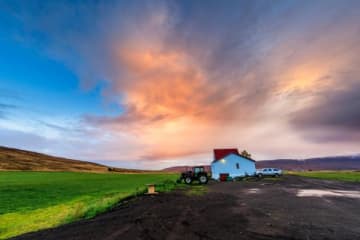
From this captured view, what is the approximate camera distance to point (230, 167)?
171 feet

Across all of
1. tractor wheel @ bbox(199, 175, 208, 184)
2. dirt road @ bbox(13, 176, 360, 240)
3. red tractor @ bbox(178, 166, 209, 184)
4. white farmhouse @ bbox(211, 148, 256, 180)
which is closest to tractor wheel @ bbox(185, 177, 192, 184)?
red tractor @ bbox(178, 166, 209, 184)

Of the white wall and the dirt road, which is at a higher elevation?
the white wall

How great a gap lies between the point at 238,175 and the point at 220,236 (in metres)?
47.1

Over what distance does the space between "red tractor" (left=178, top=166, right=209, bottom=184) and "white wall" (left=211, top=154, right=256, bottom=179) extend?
18172 millimetres

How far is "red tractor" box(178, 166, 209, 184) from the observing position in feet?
113

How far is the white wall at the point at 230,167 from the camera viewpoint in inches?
2053

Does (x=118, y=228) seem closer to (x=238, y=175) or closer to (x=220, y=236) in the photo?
(x=220, y=236)

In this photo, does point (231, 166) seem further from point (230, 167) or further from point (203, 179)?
point (203, 179)

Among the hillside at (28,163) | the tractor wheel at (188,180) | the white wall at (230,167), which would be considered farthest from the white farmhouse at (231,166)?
the hillside at (28,163)

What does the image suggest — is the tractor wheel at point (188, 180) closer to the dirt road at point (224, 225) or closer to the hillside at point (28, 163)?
the dirt road at point (224, 225)

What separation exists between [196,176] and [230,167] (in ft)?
65.9

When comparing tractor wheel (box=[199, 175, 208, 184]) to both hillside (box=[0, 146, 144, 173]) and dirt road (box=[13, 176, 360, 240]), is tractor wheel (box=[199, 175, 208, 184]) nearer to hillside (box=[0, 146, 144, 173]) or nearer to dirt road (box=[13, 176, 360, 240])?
dirt road (box=[13, 176, 360, 240])

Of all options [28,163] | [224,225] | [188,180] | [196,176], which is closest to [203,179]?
[196,176]

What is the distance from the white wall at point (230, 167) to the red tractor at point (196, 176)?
715 inches
